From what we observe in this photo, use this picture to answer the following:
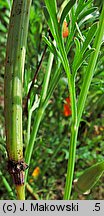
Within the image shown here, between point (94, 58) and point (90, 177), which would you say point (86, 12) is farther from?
point (90, 177)

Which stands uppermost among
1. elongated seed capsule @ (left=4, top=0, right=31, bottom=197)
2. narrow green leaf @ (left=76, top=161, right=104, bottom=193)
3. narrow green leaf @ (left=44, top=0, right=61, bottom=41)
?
narrow green leaf @ (left=44, top=0, right=61, bottom=41)

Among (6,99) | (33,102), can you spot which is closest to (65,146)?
(33,102)

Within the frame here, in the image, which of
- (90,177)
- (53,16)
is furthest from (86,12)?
(90,177)

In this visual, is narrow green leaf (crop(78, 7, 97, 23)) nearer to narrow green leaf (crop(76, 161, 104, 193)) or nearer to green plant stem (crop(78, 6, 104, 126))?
green plant stem (crop(78, 6, 104, 126))

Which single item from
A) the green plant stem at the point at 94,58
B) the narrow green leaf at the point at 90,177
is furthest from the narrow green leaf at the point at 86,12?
the narrow green leaf at the point at 90,177

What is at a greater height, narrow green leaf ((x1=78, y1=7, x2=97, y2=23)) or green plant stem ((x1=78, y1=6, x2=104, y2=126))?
narrow green leaf ((x1=78, y1=7, x2=97, y2=23))

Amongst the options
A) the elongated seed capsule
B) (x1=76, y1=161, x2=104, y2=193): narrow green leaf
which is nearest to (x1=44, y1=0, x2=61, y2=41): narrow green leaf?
→ the elongated seed capsule

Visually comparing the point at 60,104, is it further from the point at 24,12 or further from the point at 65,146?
the point at 24,12
